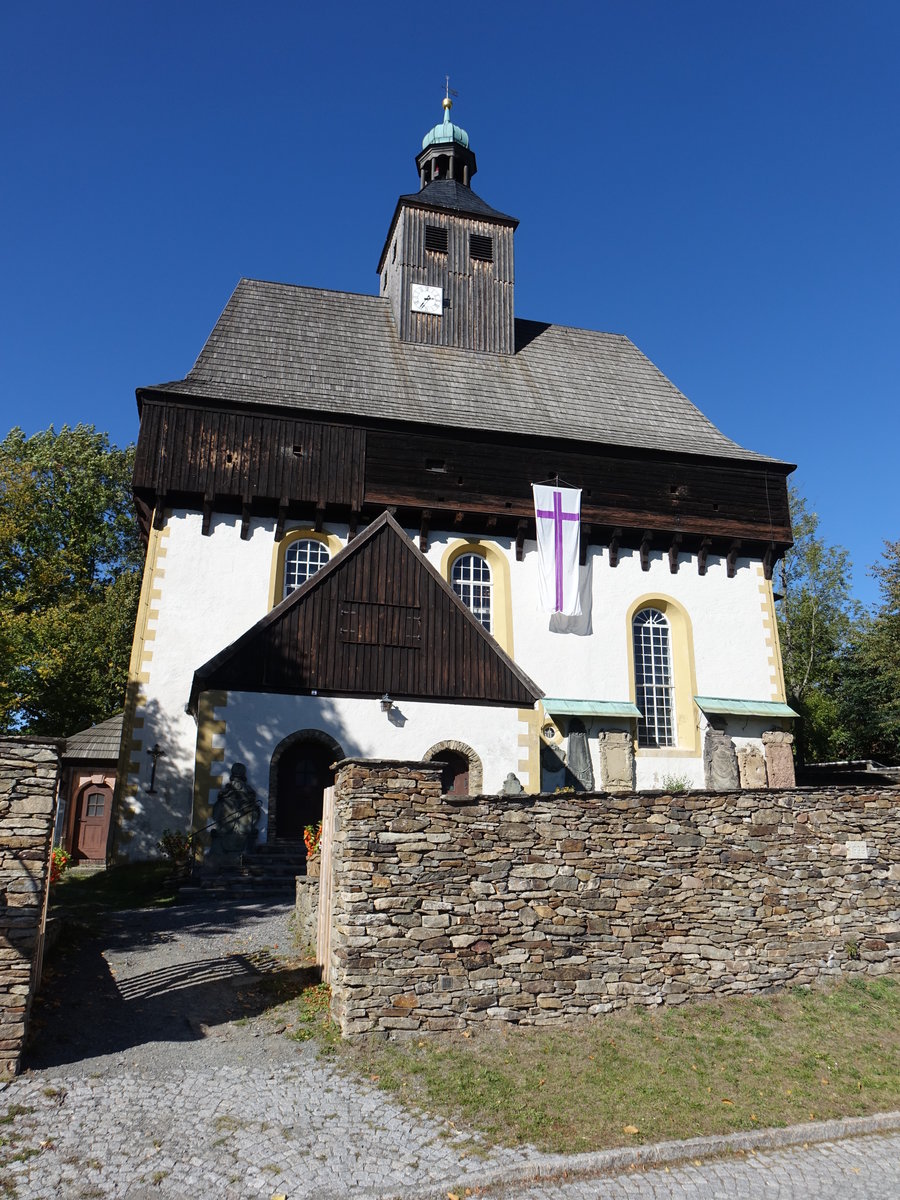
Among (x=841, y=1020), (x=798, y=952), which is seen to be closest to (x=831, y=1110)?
(x=841, y=1020)

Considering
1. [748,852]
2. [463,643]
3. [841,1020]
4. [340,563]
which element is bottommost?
[841,1020]

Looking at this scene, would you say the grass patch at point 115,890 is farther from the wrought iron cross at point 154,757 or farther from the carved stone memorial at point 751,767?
the carved stone memorial at point 751,767

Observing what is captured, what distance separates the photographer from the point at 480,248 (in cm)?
2820

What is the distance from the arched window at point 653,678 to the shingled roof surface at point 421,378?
15.8 ft

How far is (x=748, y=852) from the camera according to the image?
10.4 metres

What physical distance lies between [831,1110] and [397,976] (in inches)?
153

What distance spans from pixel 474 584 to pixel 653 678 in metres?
5.41

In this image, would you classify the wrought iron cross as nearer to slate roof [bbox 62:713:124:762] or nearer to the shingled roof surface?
slate roof [bbox 62:713:124:762]

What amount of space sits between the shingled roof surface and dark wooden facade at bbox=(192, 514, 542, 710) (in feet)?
23.1

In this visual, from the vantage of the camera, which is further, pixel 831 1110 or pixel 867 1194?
pixel 831 1110

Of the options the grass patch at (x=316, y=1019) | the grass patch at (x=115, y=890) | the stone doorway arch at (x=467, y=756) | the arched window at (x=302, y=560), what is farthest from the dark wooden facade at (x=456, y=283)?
Answer: the grass patch at (x=316, y=1019)

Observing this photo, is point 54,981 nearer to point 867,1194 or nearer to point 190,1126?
point 190,1126

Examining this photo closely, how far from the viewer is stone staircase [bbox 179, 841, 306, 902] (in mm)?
14469

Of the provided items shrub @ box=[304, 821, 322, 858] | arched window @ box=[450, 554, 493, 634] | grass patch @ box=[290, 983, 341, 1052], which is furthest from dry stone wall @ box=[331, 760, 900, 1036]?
arched window @ box=[450, 554, 493, 634]
